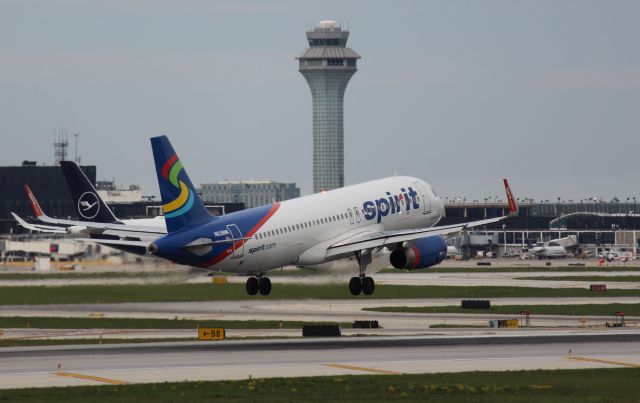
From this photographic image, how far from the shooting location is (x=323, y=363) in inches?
2267

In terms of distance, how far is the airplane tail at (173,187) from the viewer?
74750mm

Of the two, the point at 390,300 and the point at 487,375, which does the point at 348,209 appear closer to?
the point at 390,300

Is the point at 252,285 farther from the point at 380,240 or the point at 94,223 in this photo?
the point at 94,223

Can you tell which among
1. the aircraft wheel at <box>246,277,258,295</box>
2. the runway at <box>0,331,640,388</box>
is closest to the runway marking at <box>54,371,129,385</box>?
the runway at <box>0,331,640,388</box>

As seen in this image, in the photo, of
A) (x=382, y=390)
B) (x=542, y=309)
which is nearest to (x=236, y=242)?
(x=542, y=309)

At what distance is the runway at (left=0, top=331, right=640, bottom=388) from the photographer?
176 ft

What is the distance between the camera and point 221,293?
372ft

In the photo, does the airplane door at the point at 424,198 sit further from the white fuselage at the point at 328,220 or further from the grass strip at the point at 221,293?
the grass strip at the point at 221,293

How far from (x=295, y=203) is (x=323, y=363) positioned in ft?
89.0

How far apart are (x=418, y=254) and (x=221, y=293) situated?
3105cm

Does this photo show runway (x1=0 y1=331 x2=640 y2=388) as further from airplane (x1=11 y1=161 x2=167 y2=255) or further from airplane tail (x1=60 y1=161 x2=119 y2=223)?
airplane tail (x1=60 y1=161 x2=119 y2=223)

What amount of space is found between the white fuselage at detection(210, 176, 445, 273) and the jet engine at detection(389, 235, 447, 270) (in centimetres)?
227

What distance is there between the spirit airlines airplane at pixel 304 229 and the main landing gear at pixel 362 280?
0.21 feet

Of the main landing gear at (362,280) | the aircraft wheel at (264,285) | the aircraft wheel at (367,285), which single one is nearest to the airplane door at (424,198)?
the main landing gear at (362,280)
